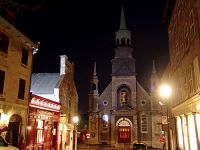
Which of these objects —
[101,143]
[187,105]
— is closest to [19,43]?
[187,105]

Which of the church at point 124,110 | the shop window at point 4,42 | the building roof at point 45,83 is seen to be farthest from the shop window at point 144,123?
the shop window at point 4,42

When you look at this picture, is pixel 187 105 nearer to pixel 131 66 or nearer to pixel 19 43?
pixel 19 43

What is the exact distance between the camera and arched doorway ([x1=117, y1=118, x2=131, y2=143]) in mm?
48812

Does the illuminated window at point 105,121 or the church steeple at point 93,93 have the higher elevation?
the church steeple at point 93,93

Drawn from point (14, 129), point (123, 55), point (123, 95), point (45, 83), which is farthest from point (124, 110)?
point (14, 129)

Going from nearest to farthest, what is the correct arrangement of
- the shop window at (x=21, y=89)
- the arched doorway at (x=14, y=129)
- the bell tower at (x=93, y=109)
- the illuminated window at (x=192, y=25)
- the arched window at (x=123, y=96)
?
the illuminated window at (x=192, y=25), the arched doorway at (x=14, y=129), the shop window at (x=21, y=89), the bell tower at (x=93, y=109), the arched window at (x=123, y=96)

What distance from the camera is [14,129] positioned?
19438 mm

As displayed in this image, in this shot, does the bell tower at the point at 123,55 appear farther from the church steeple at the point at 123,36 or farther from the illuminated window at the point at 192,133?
the illuminated window at the point at 192,133

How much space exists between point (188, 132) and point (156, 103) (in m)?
34.5

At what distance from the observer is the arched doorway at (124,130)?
4881cm

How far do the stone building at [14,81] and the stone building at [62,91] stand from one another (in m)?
8.10

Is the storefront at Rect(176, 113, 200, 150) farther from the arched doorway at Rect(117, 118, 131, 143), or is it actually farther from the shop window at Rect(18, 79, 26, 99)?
the arched doorway at Rect(117, 118, 131, 143)

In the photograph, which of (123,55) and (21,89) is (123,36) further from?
(21,89)

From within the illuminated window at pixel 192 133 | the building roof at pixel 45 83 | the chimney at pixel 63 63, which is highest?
the chimney at pixel 63 63
